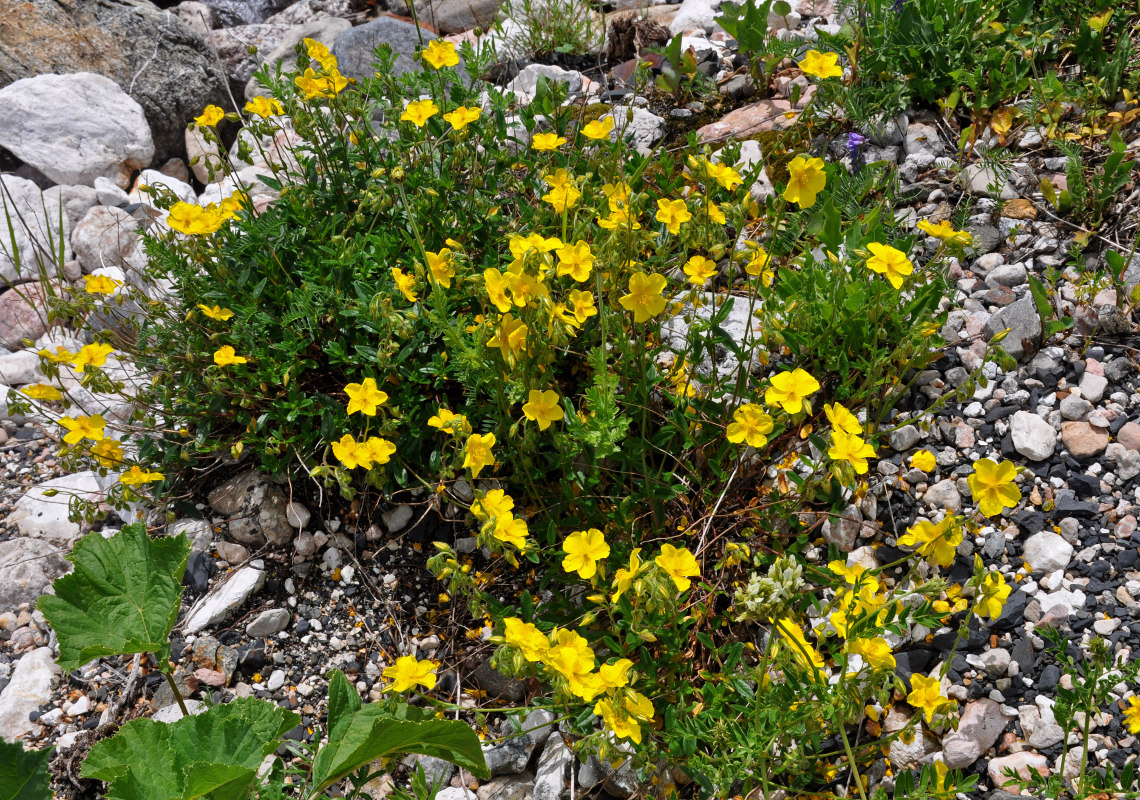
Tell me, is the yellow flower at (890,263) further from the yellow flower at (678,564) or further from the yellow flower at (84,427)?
the yellow flower at (84,427)

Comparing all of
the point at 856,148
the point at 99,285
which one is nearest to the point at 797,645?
the point at 856,148

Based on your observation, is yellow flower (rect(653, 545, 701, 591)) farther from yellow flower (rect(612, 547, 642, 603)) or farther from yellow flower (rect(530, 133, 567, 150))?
yellow flower (rect(530, 133, 567, 150))

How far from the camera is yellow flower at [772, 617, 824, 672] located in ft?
6.92

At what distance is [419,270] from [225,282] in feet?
3.16

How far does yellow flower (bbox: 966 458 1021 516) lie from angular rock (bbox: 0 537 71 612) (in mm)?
3024

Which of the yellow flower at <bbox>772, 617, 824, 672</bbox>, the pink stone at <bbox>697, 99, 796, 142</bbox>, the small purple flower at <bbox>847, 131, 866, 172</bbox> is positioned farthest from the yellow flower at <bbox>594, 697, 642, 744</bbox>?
the pink stone at <bbox>697, 99, 796, 142</bbox>

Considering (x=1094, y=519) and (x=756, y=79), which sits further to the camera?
(x=756, y=79)

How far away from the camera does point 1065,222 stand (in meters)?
3.28

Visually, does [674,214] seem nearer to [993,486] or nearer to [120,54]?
[993,486]

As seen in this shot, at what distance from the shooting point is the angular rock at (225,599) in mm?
2883

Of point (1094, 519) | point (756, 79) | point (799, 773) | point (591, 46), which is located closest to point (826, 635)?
point (799, 773)

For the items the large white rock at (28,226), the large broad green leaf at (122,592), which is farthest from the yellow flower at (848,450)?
the large white rock at (28,226)

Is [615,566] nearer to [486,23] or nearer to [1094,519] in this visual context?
[1094,519]

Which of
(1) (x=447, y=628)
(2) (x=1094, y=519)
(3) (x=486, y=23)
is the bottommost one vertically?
(1) (x=447, y=628)
